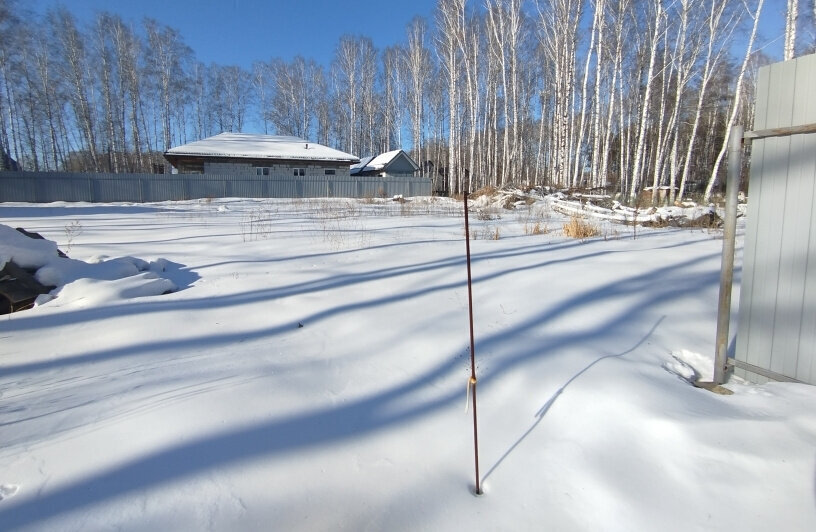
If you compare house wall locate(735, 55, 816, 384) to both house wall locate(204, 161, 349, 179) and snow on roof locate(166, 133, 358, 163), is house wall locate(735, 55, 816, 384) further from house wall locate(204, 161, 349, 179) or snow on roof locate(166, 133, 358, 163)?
snow on roof locate(166, 133, 358, 163)

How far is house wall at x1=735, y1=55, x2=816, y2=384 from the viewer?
2234mm

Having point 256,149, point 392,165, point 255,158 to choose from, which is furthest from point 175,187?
point 392,165

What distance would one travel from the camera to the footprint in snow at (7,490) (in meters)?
1.66

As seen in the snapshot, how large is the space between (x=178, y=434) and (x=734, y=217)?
323 cm

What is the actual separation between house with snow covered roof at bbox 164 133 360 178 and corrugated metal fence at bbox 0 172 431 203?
88.8 inches

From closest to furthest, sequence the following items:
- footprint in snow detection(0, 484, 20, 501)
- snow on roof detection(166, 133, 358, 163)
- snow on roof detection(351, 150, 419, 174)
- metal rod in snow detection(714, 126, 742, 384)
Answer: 1. footprint in snow detection(0, 484, 20, 501)
2. metal rod in snow detection(714, 126, 742, 384)
3. snow on roof detection(166, 133, 358, 163)
4. snow on roof detection(351, 150, 419, 174)

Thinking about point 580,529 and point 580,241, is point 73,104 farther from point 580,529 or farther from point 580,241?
point 580,529

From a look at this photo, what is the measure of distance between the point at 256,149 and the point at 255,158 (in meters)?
1.29

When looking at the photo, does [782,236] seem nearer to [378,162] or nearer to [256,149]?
[256,149]

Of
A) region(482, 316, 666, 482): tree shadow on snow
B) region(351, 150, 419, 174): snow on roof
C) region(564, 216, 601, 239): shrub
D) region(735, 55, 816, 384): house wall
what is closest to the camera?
region(482, 316, 666, 482): tree shadow on snow

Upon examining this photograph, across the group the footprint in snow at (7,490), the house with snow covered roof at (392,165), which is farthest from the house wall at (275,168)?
the footprint in snow at (7,490)

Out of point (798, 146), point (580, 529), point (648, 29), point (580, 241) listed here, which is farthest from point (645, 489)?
point (648, 29)

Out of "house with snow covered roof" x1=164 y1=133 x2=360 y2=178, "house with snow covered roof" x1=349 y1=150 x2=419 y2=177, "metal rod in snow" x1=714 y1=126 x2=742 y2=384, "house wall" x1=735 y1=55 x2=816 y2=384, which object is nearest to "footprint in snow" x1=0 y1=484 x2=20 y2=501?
"metal rod in snow" x1=714 y1=126 x2=742 y2=384

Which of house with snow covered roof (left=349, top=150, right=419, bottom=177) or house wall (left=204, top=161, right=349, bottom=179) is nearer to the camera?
house wall (left=204, top=161, right=349, bottom=179)
